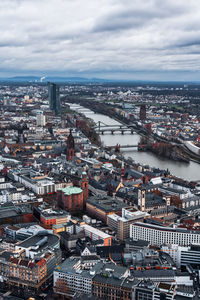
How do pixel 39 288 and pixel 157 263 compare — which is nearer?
pixel 39 288

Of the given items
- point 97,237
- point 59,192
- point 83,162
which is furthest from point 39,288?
point 83,162

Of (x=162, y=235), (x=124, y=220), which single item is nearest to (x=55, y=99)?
(x=124, y=220)

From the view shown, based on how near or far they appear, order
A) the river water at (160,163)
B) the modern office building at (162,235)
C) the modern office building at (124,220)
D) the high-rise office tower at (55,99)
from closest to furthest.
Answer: the modern office building at (162,235) < the modern office building at (124,220) < the river water at (160,163) < the high-rise office tower at (55,99)

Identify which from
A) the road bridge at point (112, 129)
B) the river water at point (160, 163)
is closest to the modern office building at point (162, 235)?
the river water at point (160, 163)

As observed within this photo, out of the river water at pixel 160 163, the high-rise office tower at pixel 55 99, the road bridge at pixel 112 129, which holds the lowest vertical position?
the river water at pixel 160 163

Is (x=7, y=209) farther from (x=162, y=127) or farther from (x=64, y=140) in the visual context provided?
(x=162, y=127)

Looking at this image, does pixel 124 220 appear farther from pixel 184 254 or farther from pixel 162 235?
pixel 184 254

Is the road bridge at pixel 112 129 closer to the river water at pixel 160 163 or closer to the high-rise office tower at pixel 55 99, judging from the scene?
the river water at pixel 160 163

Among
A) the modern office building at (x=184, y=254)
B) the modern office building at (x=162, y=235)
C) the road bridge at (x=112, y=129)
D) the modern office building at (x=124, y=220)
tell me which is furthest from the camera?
the road bridge at (x=112, y=129)

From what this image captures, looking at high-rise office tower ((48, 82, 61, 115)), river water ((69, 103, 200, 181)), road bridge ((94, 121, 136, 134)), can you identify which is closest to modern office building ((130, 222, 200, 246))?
river water ((69, 103, 200, 181))
